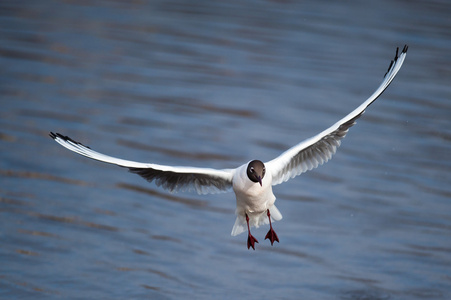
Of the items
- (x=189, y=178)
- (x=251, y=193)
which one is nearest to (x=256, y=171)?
(x=251, y=193)

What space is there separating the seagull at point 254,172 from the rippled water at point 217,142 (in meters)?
1.14

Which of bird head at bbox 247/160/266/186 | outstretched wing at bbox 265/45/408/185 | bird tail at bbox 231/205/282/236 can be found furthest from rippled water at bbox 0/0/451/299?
bird head at bbox 247/160/266/186

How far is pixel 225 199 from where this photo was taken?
9719 mm

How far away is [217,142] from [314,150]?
12.4 ft

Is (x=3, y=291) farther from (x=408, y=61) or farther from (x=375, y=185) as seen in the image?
(x=408, y=61)

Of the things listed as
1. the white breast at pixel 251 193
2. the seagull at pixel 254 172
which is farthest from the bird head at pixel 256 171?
the white breast at pixel 251 193

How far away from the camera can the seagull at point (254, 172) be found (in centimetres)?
630

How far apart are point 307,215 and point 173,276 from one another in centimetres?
193

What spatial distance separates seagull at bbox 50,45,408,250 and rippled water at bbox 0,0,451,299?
44.9 inches

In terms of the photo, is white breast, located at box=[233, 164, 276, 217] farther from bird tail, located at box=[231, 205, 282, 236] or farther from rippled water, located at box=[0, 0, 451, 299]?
rippled water, located at box=[0, 0, 451, 299]

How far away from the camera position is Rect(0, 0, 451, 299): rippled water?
8125 millimetres

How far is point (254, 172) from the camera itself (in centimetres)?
627

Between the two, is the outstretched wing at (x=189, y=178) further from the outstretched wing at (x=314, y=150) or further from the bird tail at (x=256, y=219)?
the outstretched wing at (x=314, y=150)

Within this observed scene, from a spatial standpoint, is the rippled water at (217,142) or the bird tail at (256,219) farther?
the rippled water at (217,142)
